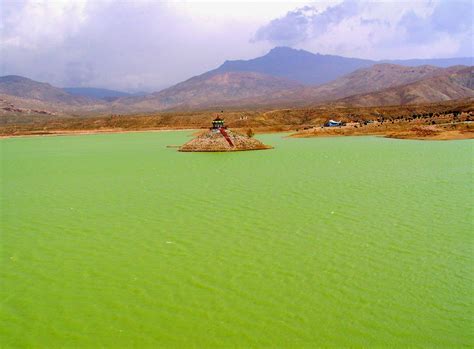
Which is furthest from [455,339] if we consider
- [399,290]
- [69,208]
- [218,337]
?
[69,208]

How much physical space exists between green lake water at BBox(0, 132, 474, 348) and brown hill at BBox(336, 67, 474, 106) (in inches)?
5077

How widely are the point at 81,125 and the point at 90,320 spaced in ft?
345

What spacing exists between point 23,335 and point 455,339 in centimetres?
749

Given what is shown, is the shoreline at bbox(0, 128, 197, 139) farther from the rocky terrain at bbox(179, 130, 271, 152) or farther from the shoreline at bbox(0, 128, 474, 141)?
the rocky terrain at bbox(179, 130, 271, 152)

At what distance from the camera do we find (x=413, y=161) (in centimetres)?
3066

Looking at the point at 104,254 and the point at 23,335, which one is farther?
the point at 104,254

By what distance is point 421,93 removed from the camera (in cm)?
15512

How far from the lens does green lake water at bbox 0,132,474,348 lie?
7949 mm

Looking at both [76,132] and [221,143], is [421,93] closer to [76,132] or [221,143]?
[76,132]

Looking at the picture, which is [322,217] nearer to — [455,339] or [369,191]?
[369,191]

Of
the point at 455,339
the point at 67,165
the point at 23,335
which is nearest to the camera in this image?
the point at 455,339

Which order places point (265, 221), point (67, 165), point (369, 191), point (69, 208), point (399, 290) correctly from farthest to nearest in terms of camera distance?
point (67, 165) < point (369, 191) < point (69, 208) < point (265, 221) < point (399, 290)

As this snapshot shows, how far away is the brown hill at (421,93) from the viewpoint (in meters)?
149

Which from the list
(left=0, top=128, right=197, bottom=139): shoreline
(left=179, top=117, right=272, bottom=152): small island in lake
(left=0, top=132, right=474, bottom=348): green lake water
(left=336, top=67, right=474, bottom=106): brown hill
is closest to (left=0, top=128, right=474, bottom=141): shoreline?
(left=0, top=128, right=197, bottom=139): shoreline
